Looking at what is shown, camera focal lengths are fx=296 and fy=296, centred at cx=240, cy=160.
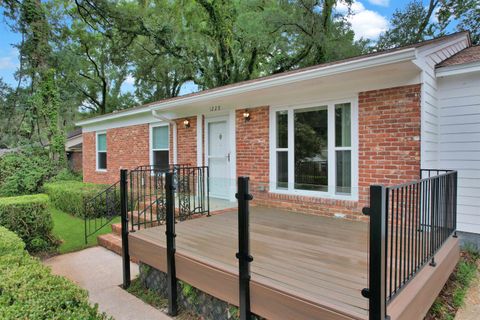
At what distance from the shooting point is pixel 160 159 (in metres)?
8.86

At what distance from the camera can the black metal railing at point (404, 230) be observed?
172 centimetres

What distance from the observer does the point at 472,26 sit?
11180 millimetres

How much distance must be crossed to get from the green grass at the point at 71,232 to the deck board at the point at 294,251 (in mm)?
2406

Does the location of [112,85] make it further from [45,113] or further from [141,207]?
[141,207]

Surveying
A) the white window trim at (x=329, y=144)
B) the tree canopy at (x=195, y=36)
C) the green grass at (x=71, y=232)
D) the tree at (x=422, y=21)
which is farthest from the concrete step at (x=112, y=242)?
the tree at (x=422, y=21)

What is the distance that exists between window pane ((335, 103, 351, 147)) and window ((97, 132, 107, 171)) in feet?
30.5

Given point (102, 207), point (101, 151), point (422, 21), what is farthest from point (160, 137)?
point (422, 21)

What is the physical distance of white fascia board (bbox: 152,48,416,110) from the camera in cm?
374

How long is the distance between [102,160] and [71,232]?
5.54m

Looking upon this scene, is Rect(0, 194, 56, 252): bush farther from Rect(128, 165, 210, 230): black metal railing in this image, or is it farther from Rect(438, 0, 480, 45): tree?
Rect(438, 0, 480, 45): tree

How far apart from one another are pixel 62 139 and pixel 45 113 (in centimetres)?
123

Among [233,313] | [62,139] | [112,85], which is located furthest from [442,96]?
[112,85]

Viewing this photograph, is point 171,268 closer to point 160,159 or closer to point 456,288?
point 456,288

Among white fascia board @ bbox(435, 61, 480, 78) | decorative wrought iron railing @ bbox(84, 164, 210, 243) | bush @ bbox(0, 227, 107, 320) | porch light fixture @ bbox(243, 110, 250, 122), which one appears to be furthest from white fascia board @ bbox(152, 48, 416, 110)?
bush @ bbox(0, 227, 107, 320)
